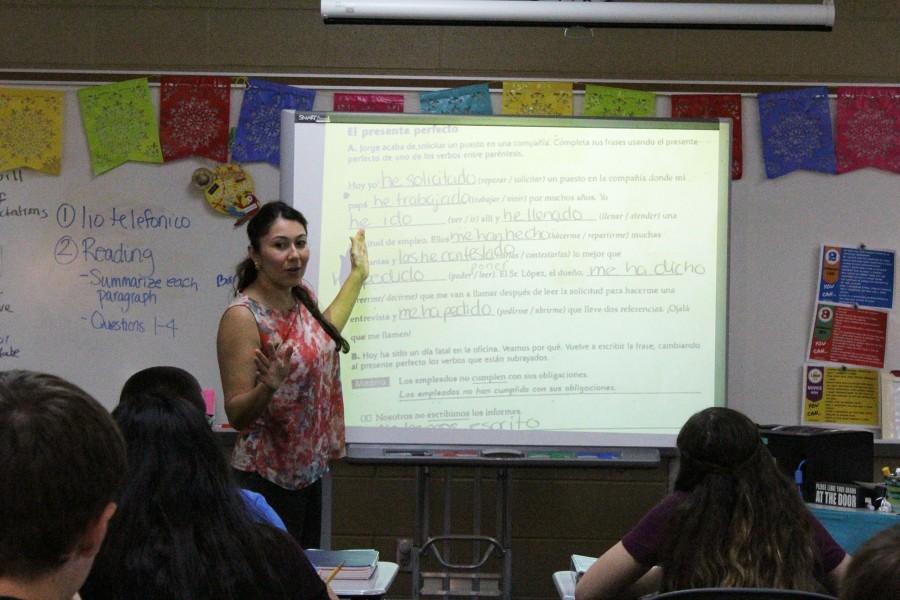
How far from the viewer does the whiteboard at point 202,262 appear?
4074 millimetres

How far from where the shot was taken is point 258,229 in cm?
300

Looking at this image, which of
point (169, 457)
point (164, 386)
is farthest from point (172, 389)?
point (169, 457)

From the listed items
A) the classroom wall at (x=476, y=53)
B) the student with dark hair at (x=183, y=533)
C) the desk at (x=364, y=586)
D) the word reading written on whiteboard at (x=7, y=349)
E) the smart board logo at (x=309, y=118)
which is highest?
the classroom wall at (x=476, y=53)

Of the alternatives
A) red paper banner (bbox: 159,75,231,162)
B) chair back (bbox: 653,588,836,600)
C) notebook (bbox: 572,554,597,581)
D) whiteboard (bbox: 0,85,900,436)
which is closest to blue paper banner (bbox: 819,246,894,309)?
whiteboard (bbox: 0,85,900,436)

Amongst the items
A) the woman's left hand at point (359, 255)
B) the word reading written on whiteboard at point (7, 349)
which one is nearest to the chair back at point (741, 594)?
the woman's left hand at point (359, 255)

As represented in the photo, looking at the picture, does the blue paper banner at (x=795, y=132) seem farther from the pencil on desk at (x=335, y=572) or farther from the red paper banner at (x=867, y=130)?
the pencil on desk at (x=335, y=572)

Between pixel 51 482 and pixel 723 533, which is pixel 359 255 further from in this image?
pixel 51 482

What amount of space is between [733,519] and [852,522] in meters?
1.06

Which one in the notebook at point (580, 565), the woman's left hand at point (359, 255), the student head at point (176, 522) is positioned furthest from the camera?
the woman's left hand at point (359, 255)

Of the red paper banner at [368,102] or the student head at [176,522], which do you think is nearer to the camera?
the student head at [176,522]

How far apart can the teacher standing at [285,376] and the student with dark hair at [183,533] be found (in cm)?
122

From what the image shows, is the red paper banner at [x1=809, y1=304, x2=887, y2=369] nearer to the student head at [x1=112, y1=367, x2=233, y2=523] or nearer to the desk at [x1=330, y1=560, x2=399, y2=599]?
the desk at [x1=330, y1=560, x2=399, y2=599]

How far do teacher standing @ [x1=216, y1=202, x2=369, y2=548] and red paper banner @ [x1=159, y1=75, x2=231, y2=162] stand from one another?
1.13 meters

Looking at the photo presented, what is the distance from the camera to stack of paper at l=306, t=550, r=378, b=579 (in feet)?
7.01
